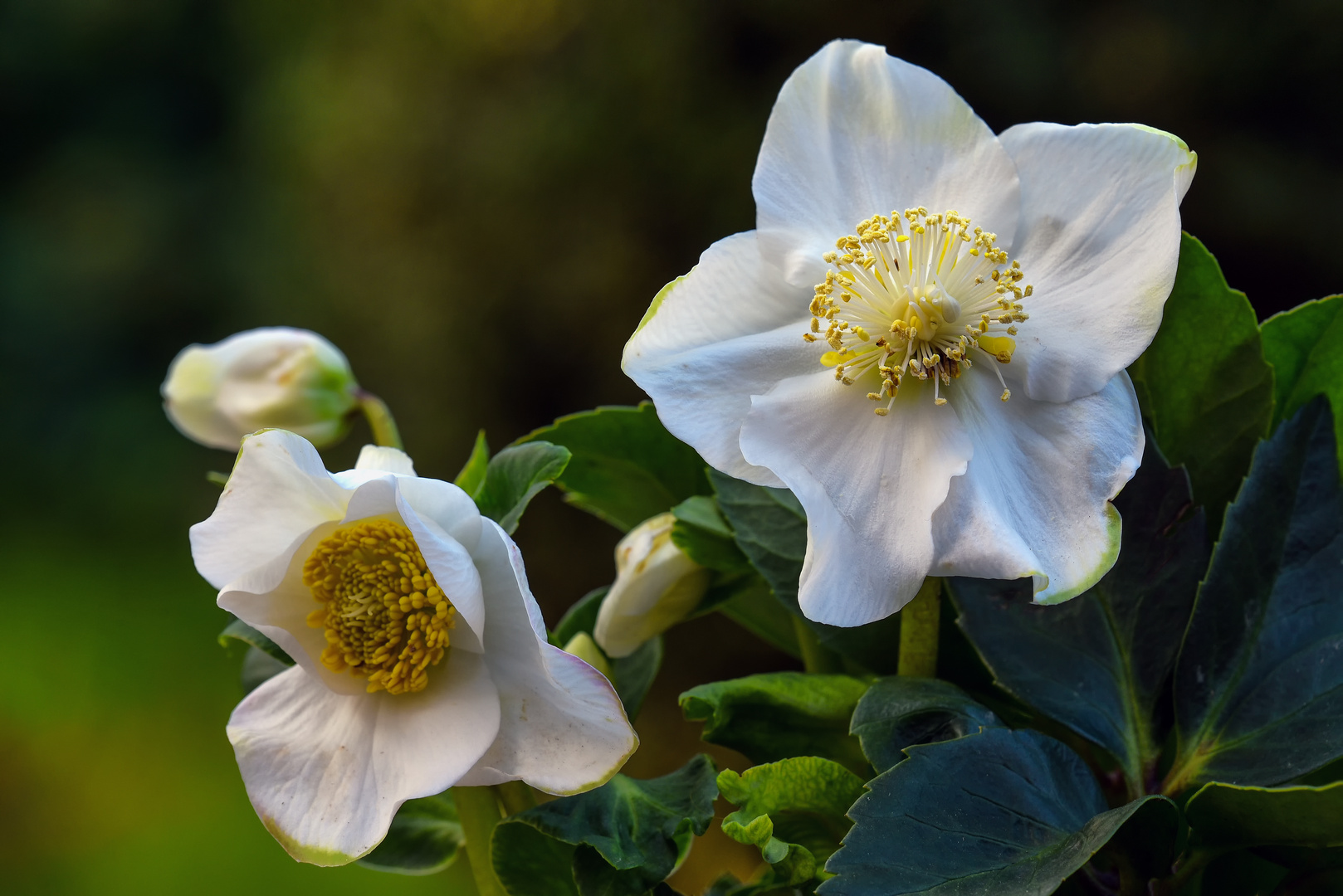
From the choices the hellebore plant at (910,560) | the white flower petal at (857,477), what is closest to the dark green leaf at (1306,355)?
the hellebore plant at (910,560)

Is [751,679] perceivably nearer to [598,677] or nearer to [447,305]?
[598,677]

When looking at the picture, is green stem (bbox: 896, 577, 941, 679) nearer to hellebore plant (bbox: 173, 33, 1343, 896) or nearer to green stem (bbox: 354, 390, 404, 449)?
hellebore plant (bbox: 173, 33, 1343, 896)

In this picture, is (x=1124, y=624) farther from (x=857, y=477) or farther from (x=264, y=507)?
(x=264, y=507)

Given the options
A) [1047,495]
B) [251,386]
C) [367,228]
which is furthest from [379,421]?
[367,228]

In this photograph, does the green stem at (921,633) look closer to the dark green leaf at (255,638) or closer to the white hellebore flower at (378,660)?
the white hellebore flower at (378,660)

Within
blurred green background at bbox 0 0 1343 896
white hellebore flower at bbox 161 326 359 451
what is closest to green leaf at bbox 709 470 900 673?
white hellebore flower at bbox 161 326 359 451

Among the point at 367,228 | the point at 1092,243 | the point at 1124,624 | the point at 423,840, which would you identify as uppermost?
the point at 1092,243

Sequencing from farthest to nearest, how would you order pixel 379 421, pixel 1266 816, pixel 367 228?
pixel 367 228
pixel 379 421
pixel 1266 816

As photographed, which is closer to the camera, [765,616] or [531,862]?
[531,862]
